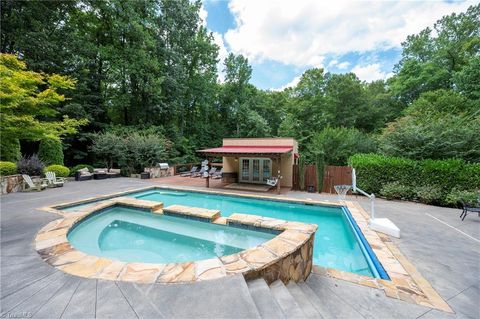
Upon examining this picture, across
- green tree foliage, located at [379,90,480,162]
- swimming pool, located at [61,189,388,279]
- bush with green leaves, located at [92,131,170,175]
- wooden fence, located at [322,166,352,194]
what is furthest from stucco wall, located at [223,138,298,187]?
bush with green leaves, located at [92,131,170,175]

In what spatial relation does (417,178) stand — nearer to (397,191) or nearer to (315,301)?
(397,191)

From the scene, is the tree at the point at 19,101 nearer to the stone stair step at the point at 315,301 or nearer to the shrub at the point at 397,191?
the stone stair step at the point at 315,301

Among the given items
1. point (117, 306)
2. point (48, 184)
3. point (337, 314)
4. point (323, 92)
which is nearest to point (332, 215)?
point (337, 314)

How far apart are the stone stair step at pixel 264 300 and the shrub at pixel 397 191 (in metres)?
9.45

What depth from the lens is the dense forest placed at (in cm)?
1473

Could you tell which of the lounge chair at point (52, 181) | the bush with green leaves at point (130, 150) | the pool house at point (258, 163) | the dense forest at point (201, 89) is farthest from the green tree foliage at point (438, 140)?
the lounge chair at point (52, 181)

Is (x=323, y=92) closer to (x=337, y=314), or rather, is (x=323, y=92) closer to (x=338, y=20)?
(x=338, y=20)

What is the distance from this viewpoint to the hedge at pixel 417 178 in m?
8.19

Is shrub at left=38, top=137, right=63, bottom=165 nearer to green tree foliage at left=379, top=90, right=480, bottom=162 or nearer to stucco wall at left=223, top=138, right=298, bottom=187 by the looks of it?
stucco wall at left=223, top=138, right=298, bottom=187

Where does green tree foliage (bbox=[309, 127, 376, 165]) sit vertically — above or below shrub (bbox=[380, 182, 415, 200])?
above

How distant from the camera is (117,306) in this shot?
7.25ft

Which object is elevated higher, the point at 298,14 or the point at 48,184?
the point at 298,14

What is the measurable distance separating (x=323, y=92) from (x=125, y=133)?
2422 centimetres

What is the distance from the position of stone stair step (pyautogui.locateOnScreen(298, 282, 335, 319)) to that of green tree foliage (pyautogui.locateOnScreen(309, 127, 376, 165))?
14446mm
